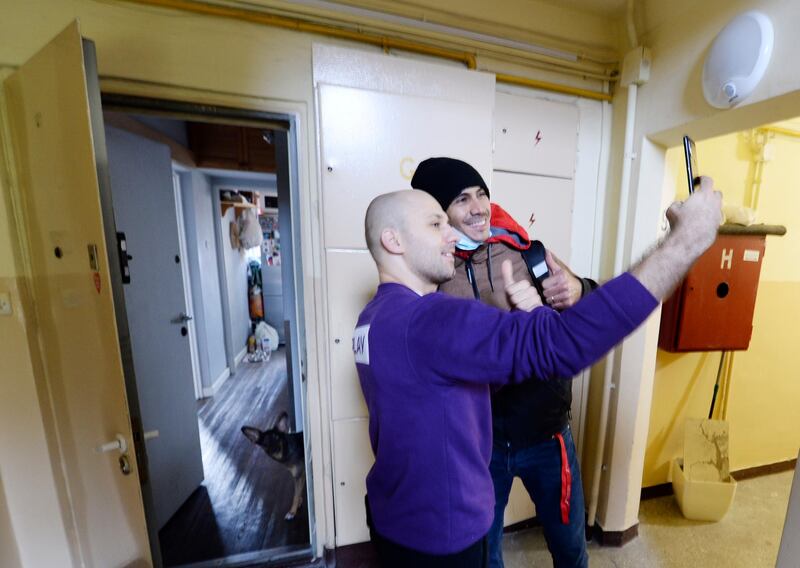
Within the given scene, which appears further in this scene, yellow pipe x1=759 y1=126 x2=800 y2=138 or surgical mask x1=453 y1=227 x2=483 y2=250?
yellow pipe x1=759 y1=126 x2=800 y2=138

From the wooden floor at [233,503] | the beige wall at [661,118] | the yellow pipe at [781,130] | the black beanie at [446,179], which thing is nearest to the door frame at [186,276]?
the wooden floor at [233,503]

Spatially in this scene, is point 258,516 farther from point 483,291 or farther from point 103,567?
point 483,291

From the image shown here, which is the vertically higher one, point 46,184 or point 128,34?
point 128,34

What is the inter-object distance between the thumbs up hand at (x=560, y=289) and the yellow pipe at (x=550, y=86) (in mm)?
1035

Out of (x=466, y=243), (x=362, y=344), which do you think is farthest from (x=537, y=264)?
(x=362, y=344)

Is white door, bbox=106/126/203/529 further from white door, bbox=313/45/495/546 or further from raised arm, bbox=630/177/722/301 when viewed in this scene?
raised arm, bbox=630/177/722/301

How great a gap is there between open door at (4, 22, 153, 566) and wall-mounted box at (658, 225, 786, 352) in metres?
2.51

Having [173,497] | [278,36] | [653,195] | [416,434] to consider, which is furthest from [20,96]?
[653,195]

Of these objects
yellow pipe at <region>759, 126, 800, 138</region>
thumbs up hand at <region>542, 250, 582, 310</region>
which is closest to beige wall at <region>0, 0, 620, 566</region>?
thumbs up hand at <region>542, 250, 582, 310</region>

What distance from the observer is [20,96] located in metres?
1.07

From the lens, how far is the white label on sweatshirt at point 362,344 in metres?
0.80

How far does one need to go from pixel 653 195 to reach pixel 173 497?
3.12 meters

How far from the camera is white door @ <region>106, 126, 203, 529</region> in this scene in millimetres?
1697

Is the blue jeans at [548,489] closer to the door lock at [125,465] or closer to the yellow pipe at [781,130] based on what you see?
the door lock at [125,465]
